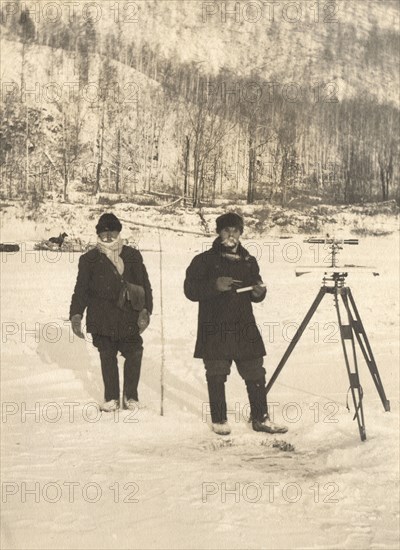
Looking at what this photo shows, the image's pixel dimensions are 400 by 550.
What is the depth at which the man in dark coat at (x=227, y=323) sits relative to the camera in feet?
14.6

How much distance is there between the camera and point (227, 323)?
446cm

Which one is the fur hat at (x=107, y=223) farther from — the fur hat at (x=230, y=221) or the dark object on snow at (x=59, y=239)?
the dark object on snow at (x=59, y=239)

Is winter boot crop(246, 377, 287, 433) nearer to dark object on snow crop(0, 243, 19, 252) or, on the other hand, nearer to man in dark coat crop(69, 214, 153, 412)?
man in dark coat crop(69, 214, 153, 412)

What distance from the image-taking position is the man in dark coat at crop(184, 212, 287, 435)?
4449 millimetres

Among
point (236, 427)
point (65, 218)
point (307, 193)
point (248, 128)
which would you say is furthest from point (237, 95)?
point (236, 427)

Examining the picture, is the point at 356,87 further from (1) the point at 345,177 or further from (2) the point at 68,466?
(2) the point at 68,466

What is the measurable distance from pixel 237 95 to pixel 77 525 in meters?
7.24

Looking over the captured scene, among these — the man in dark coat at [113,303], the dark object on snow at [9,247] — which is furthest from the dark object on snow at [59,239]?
the man in dark coat at [113,303]

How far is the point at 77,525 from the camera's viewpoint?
284cm

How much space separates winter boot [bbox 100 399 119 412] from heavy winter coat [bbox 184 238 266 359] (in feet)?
2.56

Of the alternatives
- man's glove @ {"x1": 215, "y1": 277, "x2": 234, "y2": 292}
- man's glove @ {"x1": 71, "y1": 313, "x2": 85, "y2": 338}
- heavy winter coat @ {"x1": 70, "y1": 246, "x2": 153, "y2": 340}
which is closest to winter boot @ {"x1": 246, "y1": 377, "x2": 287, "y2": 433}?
man's glove @ {"x1": 215, "y1": 277, "x2": 234, "y2": 292}

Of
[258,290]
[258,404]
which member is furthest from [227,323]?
[258,404]

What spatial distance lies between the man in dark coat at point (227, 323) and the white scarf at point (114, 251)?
2.03 feet

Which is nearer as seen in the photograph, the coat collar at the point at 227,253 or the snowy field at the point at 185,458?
the snowy field at the point at 185,458
